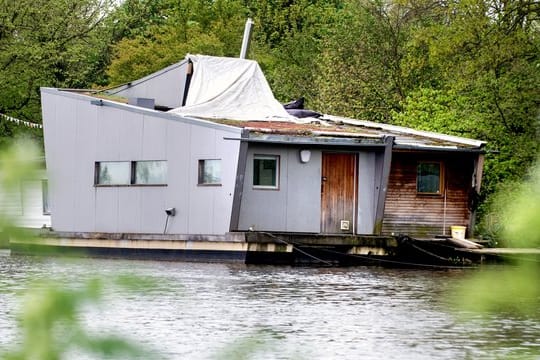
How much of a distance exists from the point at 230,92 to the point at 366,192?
15.6 feet

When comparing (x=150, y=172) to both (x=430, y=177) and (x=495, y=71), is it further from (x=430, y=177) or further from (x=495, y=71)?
Answer: (x=495, y=71)

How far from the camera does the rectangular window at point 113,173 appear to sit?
28.0 metres

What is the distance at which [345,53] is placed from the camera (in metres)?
43.1

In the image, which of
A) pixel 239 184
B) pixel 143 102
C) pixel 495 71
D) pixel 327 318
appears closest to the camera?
pixel 327 318

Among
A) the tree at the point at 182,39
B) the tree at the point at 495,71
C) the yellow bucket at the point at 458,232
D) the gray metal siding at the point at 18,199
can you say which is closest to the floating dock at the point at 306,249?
the yellow bucket at the point at 458,232

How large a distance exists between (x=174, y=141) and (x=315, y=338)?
15.0 m

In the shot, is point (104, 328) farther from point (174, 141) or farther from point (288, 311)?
point (174, 141)

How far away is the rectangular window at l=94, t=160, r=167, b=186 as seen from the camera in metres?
27.4

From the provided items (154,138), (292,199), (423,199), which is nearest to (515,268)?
(292,199)

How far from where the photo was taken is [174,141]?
2686 centimetres

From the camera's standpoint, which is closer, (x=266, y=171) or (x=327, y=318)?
(x=327, y=318)

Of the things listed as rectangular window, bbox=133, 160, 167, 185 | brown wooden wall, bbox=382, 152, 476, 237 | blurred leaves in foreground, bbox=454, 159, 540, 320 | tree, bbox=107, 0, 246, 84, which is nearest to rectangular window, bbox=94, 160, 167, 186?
rectangular window, bbox=133, 160, 167, 185

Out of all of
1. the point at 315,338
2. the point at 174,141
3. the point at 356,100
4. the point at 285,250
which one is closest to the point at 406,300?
the point at 315,338

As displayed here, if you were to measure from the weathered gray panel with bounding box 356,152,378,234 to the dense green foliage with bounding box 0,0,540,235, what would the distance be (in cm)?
350
